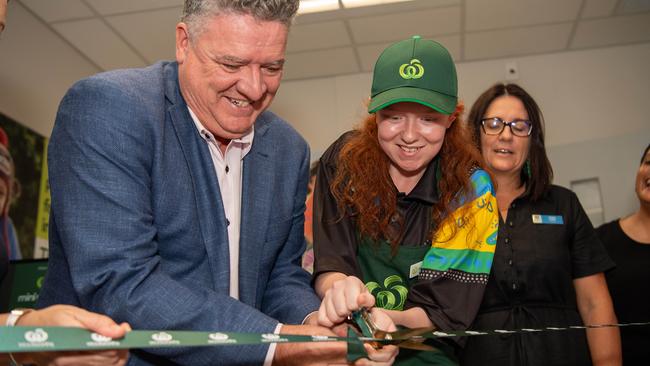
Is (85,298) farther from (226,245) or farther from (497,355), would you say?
(497,355)

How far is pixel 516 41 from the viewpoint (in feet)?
21.1

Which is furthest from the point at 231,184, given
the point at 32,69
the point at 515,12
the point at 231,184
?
the point at 515,12

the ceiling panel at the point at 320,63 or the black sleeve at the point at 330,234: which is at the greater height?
the ceiling panel at the point at 320,63

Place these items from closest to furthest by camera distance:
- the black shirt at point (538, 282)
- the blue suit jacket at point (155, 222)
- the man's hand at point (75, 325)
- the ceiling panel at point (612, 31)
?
the man's hand at point (75, 325) < the blue suit jacket at point (155, 222) < the black shirt at point (538, 282) < the ceiling panel at point (612, 31)

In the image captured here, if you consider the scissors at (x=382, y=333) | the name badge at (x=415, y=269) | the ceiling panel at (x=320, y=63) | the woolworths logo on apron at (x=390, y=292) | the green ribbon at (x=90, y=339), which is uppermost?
the ceiling panel at (x=320, y=63)

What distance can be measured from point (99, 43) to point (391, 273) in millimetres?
4967

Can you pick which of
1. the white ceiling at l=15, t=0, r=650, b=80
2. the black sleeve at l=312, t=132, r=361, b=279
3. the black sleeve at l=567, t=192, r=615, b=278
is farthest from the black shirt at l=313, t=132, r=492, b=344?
the white ceiling at l=15, t=0, r=650, b=80

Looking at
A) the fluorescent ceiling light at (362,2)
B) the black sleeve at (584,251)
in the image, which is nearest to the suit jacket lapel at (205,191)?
→ the black sleeve at (584,251)

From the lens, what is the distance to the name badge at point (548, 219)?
2.85m

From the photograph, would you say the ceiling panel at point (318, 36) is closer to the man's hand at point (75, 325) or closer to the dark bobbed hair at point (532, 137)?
the dark bobbed hair at point (532, 137)

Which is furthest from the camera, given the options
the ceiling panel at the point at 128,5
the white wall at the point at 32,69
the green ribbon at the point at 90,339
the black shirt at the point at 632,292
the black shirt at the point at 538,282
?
the ceiling panel at the point at 128,5

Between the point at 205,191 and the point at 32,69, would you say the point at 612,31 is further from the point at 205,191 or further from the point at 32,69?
the point at 205,191

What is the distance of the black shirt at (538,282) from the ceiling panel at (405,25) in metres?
3.16

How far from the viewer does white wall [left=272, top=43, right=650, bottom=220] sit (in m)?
6.25
